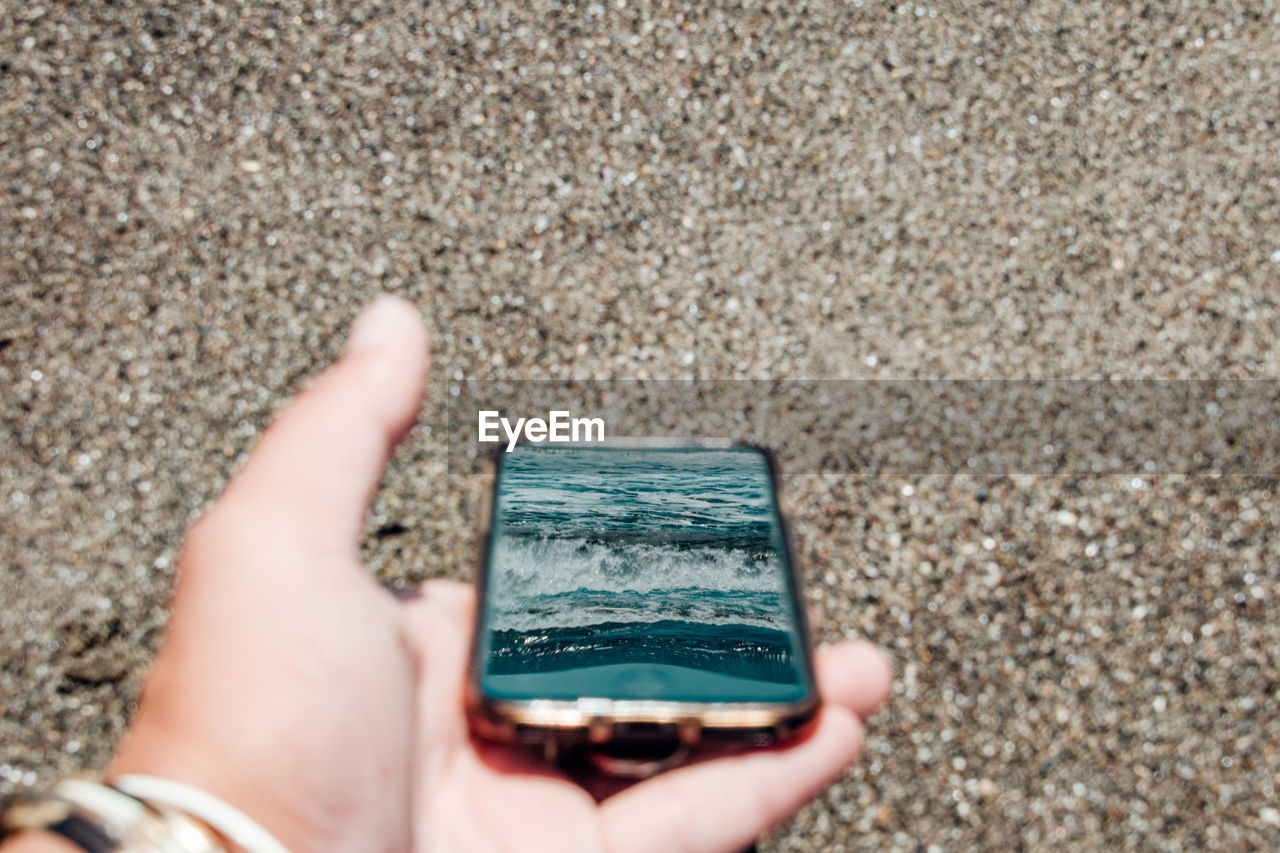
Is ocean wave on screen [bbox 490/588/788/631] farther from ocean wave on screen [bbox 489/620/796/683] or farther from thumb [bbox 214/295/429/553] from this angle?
thumb [bbox 214/295/429/553]

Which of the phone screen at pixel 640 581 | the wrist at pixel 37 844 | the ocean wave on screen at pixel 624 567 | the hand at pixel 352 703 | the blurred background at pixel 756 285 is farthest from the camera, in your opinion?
the blurred background at pixel 756 285

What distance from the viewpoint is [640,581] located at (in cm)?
118

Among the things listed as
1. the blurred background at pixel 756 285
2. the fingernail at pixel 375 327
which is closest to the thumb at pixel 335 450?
the fingernail at pixel 375 327

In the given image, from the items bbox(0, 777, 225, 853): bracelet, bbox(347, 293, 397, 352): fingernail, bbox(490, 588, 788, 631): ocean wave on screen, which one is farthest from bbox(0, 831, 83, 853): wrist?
bbox(347, 293, 397, 352): fingernail

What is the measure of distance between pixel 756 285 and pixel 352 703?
1.08 metres

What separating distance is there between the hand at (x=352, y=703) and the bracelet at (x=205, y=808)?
3 centimetres

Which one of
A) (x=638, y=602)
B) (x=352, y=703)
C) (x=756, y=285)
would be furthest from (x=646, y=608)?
(x=756, y=285)

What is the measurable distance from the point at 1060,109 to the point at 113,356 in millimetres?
1882

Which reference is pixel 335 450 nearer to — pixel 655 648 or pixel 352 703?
pixel 352 703

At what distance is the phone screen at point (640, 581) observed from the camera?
1055mm

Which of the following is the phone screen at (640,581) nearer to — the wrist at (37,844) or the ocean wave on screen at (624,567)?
the ocean wave on screen at (624,567)

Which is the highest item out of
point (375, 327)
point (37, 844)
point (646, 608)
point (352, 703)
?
point (375, 327)

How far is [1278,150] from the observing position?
6.03 ft

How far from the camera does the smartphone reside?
995 millimetres
